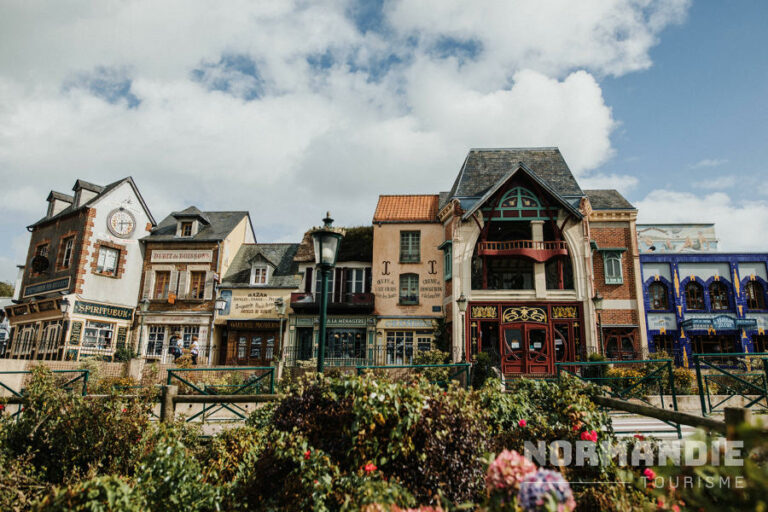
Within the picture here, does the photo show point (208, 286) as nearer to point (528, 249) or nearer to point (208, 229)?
point (208, 229)

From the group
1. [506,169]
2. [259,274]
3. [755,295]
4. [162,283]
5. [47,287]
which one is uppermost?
[506,169]

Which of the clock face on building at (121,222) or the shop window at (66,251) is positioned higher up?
the clock face on building at (121,222)

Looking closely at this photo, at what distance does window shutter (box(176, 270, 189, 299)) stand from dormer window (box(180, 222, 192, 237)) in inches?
93.9

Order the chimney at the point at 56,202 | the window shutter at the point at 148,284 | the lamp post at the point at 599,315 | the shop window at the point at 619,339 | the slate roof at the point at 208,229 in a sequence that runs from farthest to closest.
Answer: the chimney at the point at 56,202 < the slate roof at the point at 208,229 < the window shutter at the point at 148,284 < the shop window at the point at 619,339 < the lamp post at the point at 599,315

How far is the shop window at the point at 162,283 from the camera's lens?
84.1 feet

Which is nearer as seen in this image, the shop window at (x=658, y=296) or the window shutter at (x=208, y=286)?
the shop window at (x=658, y=296)

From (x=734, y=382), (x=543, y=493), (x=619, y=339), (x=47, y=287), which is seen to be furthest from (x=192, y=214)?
(x=543, y=493)

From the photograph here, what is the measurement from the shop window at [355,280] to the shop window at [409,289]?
7.14 feet

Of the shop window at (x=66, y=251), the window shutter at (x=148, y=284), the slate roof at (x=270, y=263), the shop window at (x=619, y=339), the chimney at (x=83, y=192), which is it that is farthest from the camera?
the chimney at (x=83, y=192)

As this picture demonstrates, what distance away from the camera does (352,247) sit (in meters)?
26.0

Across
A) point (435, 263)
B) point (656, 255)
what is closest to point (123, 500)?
point (435, 263)

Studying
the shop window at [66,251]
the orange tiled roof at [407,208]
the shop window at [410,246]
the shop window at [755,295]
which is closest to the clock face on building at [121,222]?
the shop window at [66,251]

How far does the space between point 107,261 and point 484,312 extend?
64.1 ft

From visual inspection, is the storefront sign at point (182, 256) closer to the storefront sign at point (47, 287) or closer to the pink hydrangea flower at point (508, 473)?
the storefront sign at point (47, 287)
